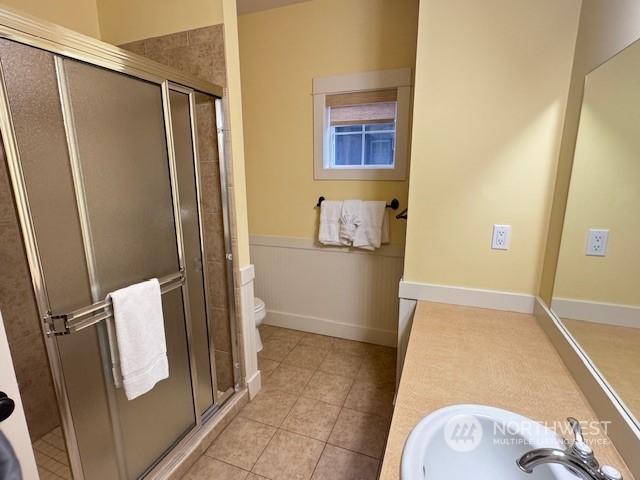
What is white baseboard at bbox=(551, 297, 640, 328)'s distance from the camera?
29.6 inches

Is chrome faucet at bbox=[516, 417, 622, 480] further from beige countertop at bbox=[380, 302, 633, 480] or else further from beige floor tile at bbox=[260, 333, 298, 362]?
beige floor tile at bbox=[260, 333, 298, 362]

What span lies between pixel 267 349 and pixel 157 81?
6.46 ft

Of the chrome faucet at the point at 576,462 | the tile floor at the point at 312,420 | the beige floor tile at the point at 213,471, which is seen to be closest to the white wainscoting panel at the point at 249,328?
the tile floor at the point at 312,420

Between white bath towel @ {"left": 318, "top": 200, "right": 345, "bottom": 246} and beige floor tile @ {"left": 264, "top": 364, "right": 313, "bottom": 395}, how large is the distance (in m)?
0.96

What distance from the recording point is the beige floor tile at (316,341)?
2539mm

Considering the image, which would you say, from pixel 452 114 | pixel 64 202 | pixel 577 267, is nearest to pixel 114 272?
pixel 64 202

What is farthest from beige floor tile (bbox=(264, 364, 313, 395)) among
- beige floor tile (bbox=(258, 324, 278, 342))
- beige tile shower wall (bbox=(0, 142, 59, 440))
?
beige tile shower wall (bbox=(0, 142, 59, 440))

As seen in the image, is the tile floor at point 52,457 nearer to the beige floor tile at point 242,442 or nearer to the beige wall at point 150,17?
the beige floor tile at point 242,442

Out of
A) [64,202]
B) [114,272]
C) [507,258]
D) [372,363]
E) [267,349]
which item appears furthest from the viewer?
[267,349]

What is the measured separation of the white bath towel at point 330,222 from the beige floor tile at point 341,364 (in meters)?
0.85

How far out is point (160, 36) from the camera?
162 centimetres

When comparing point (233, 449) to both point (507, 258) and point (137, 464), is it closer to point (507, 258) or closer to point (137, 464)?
point (137, 464)

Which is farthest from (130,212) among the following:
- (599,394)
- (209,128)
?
(599,394)

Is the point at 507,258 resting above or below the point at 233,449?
above
